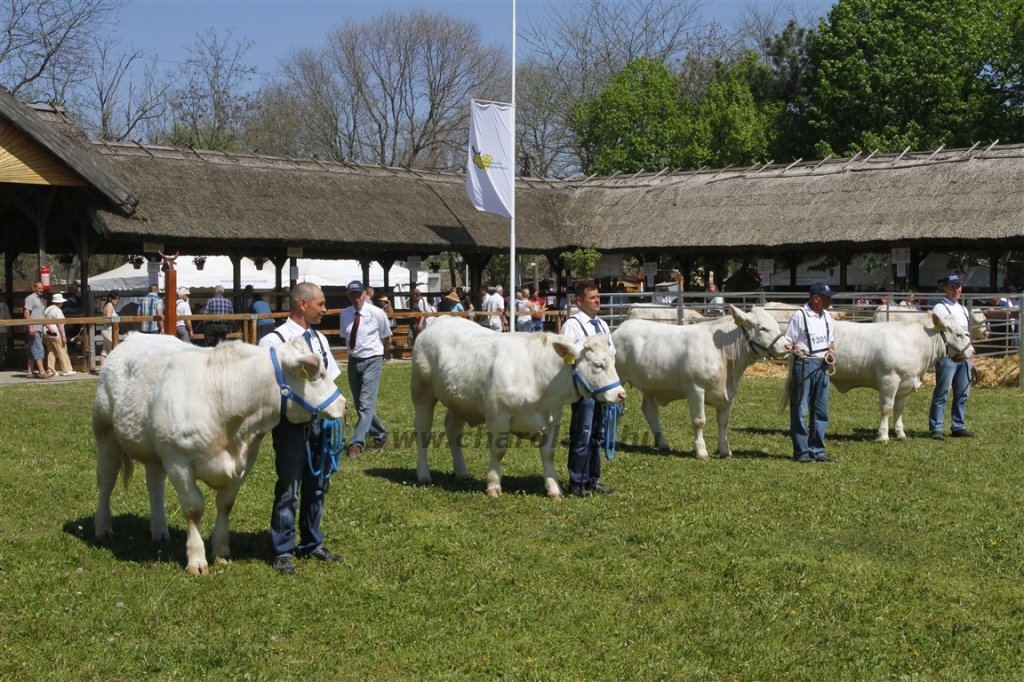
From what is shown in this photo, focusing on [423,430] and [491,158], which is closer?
[423,430]

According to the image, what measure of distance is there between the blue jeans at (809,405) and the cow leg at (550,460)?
3.53m

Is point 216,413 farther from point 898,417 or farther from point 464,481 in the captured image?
point 898,417

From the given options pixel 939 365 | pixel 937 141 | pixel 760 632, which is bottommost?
pixel 760 632

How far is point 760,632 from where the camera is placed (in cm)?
632

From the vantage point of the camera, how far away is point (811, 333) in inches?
478

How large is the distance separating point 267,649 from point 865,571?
4.10 m

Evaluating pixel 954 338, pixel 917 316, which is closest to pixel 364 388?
pixel 954 338

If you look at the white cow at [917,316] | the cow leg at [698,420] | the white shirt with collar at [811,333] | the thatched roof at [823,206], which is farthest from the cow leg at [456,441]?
the thatched roof at [823,206]

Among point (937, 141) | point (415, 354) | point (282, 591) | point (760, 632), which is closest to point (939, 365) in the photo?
point (415, 354)

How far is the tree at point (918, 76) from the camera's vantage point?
4281cm

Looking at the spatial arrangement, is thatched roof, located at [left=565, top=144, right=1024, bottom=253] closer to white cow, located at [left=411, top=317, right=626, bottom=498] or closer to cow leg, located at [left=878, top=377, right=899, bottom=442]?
cow leg, located at [left=878, top=377, right=899, bottom=442]

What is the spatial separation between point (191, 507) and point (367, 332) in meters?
4.93

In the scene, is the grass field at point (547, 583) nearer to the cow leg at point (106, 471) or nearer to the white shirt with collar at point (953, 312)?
the cow leg at point (106, 471)

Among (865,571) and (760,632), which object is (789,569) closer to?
(865,571)
